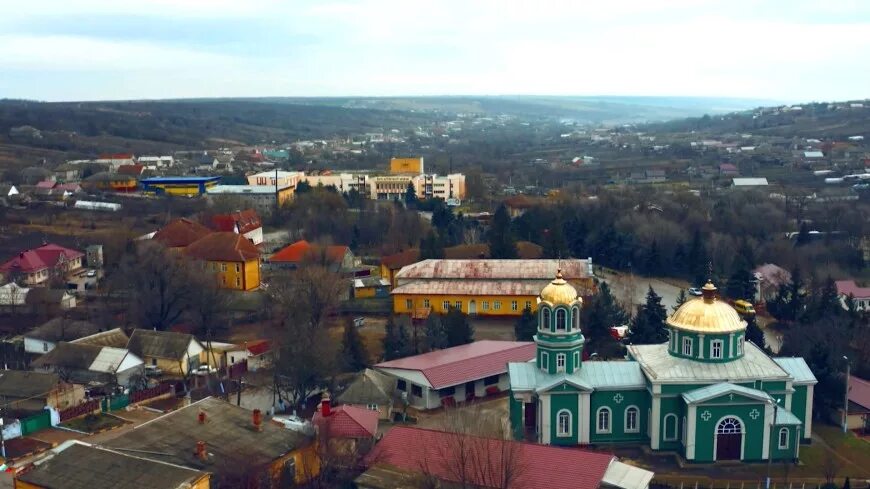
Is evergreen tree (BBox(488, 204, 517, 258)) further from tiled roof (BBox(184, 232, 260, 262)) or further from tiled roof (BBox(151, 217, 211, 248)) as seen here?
tiled roof (BBox(151, 217, 211, 248))

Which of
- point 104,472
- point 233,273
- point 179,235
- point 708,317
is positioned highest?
point 708,317

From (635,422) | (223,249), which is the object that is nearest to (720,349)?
(635,422)

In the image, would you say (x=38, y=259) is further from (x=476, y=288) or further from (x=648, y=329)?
(x=648, y=329)

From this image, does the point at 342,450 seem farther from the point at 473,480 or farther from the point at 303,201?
the point at 303,201

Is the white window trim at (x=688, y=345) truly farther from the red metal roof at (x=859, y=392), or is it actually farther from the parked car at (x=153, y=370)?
the parked car at (x=153, y=370)

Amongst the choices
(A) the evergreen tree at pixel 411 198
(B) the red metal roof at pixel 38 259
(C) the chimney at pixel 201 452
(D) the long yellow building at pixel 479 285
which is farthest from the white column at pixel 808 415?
(A) the evergreen tree at pixel 411 198

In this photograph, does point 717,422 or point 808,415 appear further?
point 808,415

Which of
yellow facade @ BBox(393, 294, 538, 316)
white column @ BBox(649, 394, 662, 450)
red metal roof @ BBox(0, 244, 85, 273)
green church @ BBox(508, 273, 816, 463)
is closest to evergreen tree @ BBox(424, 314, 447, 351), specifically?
yellow facade @ BBox(393, 294, 538, 316)

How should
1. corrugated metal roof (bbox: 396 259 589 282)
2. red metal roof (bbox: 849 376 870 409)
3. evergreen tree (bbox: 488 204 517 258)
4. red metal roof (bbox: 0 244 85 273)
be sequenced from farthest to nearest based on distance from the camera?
1. evergreen tree (bbox: 488 204 517 258)
2. red metal roof (bbox: 0 244 85 273)
3. corrugated metal roof (bbox: 396 259 589 282)
4. red metal roof (bbox: 849 376 870 409)
